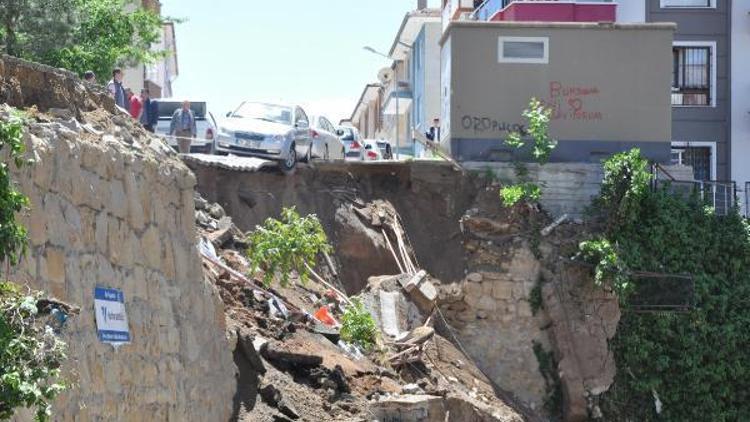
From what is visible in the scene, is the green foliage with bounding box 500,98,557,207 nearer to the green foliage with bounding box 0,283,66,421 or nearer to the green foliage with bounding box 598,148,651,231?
the green foliage with bounding box 598,148,651,231

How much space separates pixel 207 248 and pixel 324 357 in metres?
2.45

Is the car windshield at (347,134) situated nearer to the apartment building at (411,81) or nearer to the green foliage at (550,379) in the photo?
the apartment building at (411,81)

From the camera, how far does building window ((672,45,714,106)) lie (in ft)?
130

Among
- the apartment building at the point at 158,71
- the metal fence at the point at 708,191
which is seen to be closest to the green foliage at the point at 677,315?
the metal fence at the point at 708,191

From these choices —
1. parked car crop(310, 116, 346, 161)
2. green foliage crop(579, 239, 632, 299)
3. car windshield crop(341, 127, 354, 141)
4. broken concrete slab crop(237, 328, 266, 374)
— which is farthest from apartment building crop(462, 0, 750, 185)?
broken concrete slab crop(237, 328, 266, 374)

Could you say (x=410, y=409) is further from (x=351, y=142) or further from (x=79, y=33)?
(x=351, y=142)

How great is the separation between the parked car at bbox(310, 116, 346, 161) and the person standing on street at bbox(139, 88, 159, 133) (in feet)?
10.00

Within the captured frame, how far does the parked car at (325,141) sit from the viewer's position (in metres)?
31.4

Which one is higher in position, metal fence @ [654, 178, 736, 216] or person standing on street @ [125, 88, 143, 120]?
person standing on street @ [125, 88, 143, 120]

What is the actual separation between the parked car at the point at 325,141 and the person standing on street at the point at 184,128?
3149 millimetres

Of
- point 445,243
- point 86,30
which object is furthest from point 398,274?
point 86,30

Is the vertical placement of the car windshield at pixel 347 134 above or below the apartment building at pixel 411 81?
below

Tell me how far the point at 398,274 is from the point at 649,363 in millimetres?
4426

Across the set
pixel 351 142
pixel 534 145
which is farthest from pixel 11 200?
pixel 351 142
